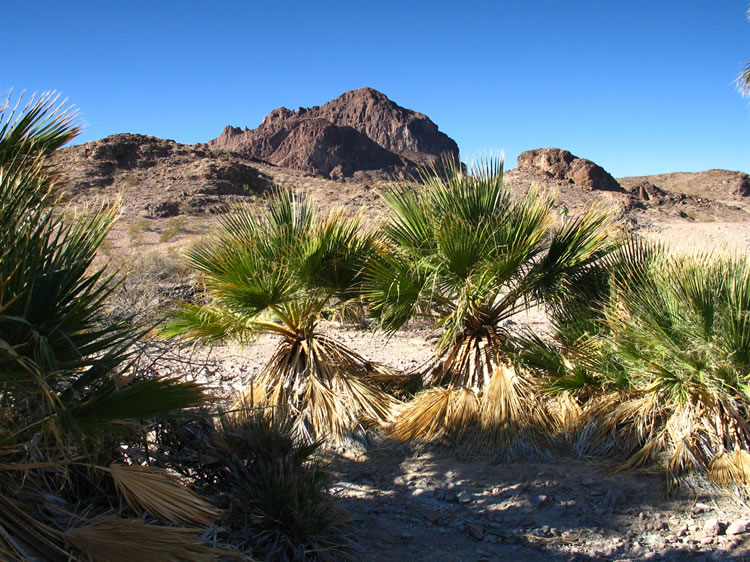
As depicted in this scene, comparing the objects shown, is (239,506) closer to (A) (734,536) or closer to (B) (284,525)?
(B) (284,525)

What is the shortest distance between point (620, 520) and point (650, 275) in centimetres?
227

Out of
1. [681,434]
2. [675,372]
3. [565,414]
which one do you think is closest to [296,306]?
[565,414]

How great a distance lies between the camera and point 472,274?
605cm

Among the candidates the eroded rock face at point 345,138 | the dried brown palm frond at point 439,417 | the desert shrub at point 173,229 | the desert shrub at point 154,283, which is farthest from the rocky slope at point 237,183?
the eroded rock face at point 345,138

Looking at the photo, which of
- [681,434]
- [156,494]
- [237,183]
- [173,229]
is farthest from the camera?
[237,183]

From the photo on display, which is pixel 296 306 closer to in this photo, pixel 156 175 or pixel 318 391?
pixel 318 391

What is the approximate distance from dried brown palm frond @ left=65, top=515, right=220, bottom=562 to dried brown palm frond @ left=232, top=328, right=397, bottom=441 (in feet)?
11.8

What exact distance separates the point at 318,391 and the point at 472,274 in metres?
2.13

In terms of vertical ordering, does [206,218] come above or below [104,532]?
above

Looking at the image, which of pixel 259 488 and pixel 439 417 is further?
pixel 439 417

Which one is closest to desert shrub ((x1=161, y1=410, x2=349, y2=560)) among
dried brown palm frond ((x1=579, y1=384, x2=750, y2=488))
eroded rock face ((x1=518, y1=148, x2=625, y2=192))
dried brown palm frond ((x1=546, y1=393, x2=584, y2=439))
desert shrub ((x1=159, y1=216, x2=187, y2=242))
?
dried brown palm frond ((x1=546, y1=393, x2=584, y2=439))

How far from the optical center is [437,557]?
440 cm

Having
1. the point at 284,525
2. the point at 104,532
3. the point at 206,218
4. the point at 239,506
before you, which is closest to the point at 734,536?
the point at 284,525

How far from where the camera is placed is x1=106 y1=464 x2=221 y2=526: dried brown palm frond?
2895 mm
